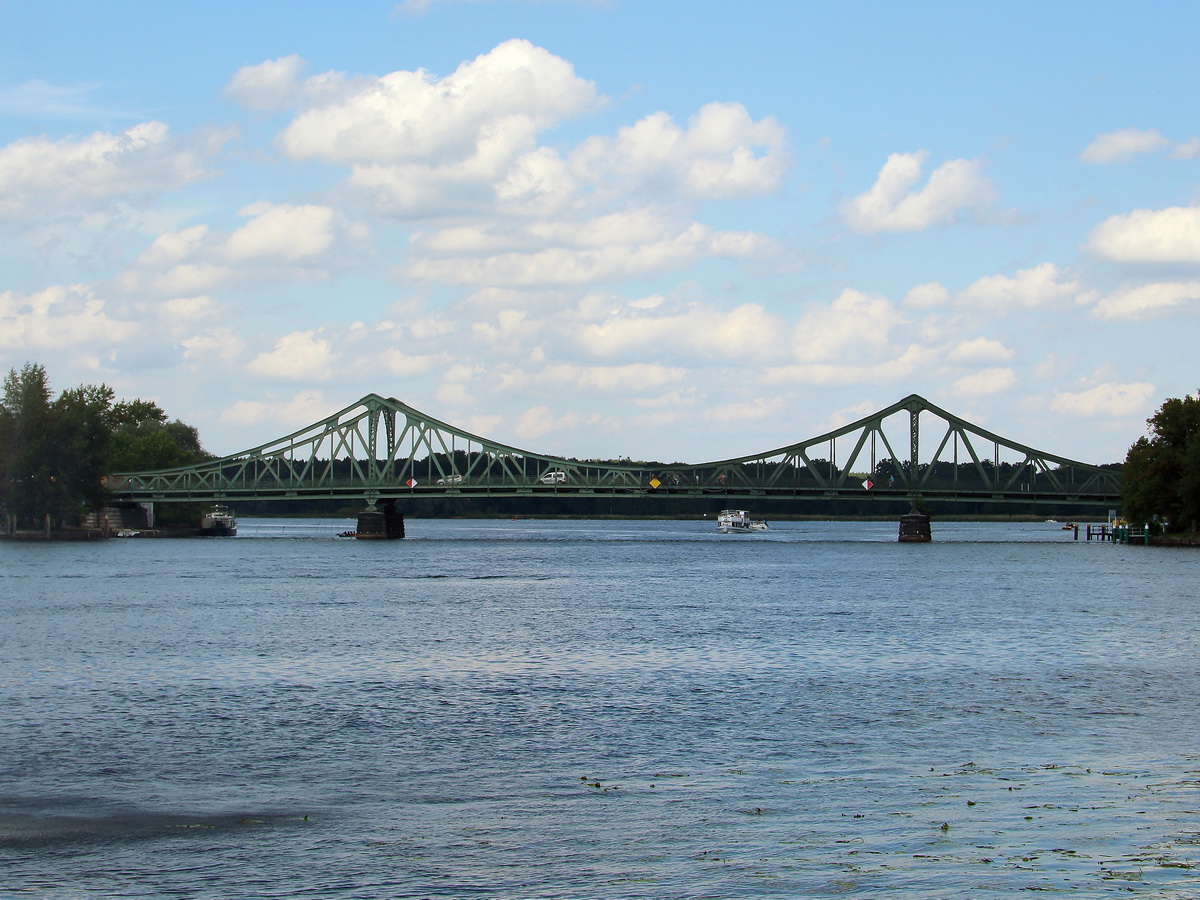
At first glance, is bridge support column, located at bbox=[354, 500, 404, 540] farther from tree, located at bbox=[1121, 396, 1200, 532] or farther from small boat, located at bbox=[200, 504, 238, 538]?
tree, located at bbox=[1121, 396, 1200, 532]

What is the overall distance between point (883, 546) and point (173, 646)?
114 metres

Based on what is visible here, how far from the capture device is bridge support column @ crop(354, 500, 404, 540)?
15975 centimetres

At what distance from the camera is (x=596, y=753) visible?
24.0m

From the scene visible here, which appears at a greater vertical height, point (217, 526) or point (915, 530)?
point (217, 526)

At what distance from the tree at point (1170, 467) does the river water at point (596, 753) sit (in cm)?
6010

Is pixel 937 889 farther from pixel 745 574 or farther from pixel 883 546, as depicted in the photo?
pixel 883 546

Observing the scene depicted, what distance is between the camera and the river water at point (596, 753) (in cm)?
1625

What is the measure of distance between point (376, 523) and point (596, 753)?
452 feet

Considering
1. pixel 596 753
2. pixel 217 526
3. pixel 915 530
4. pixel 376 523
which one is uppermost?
pixel 376 523

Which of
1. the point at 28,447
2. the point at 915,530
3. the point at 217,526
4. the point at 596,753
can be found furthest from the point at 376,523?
the point at 596,753

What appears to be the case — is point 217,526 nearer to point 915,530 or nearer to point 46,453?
point 46,453

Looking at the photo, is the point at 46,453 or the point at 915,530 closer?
the point at 46,453

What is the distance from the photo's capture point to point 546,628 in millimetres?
50531

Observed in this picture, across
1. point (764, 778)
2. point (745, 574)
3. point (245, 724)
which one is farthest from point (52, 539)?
point (764, 778)
